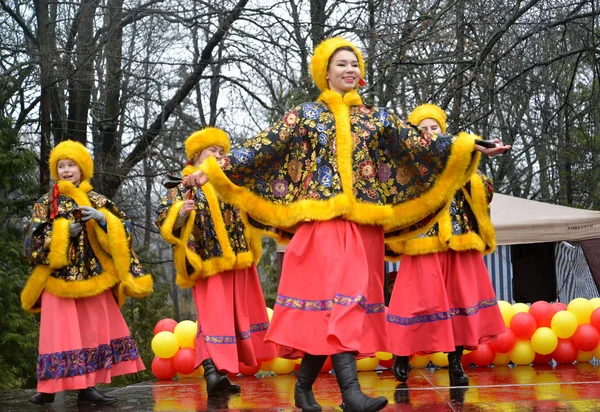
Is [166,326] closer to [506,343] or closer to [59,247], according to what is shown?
[59,247]

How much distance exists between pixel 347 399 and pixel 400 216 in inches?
48.1

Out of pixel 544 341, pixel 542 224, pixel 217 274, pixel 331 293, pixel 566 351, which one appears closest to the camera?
pixel 331 293

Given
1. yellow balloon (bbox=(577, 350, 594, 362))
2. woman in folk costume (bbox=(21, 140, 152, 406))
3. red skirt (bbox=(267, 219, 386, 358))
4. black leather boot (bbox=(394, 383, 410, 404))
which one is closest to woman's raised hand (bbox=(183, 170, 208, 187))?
red skirt (bbox=(267, 219, 386, 358))

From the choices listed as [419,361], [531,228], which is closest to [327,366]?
[419,361]

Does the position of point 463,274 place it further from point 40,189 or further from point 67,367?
point 40,189

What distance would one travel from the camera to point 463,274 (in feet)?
20.4

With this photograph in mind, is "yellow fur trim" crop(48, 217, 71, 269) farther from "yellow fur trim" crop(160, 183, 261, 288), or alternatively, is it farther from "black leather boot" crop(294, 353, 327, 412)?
"black leather boot" crop(294, 353, 327, 412)

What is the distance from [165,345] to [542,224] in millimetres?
5413

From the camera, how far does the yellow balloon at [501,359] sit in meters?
7.48

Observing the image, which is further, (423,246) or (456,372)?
(423,246)

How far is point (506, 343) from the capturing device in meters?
7.34

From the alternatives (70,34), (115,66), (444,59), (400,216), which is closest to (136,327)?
(115,66)

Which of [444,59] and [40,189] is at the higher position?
[444,59]

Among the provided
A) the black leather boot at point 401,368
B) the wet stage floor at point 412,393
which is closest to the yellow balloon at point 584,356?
the wet stage floor at point 412,393
